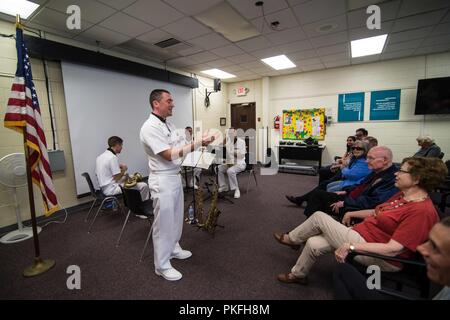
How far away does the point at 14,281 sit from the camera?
1965mm

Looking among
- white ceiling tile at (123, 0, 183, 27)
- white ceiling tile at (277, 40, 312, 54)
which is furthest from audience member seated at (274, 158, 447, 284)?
white ceiling tile at (277, 40, 312, 54)

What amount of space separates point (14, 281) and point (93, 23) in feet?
10.9

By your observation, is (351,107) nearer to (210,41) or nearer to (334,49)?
(334,49)

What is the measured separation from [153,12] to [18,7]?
64.7 inches

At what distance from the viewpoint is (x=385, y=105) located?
211 inches

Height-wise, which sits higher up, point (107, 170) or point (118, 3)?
point (118, 3)

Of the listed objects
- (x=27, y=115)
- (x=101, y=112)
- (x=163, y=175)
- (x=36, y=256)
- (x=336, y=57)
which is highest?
(x=336, y=57)

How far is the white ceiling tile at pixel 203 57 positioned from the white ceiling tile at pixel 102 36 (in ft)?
4.77

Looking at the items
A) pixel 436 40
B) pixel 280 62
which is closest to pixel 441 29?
pixel 436 40

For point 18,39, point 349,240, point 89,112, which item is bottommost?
point 349,240

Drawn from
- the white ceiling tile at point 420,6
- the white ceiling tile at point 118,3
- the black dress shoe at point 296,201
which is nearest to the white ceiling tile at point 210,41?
the white ceiling tile at point 118,3

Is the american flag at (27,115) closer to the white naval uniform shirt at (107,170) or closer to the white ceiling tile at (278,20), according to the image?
the white naval uniform shirt at (107,170)
